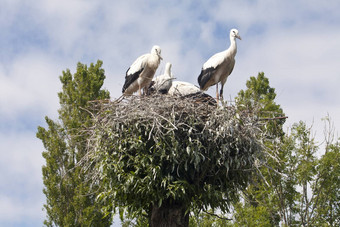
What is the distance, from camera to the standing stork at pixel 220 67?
11.5m

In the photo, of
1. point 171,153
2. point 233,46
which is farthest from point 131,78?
point 171,153

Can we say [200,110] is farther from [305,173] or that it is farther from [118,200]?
[305,173]

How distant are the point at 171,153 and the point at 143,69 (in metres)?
3.41

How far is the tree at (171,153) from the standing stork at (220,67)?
2418 millimetres

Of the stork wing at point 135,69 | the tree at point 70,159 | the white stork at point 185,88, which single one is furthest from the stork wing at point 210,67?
the tree at point 70,159

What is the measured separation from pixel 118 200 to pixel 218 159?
196 cm

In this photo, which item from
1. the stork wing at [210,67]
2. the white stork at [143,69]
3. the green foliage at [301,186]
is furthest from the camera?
the green foliage at [301,186]

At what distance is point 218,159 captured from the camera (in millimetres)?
8859

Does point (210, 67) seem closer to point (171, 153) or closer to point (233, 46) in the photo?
point (233, 46)

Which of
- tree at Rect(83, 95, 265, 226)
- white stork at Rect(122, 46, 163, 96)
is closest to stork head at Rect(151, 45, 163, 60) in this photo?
white stork at Rect(122, 46, 163, 96)

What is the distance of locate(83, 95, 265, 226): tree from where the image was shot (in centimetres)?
879

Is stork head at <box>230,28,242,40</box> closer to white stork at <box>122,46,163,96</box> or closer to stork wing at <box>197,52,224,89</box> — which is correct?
stork wing at <box>197,52,224,89</box>

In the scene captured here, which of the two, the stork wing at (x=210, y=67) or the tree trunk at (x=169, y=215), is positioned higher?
the stork wing at (x=210, y=67)

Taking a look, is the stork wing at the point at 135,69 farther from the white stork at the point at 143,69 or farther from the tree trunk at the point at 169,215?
the tree trunk at the point at 169,215
